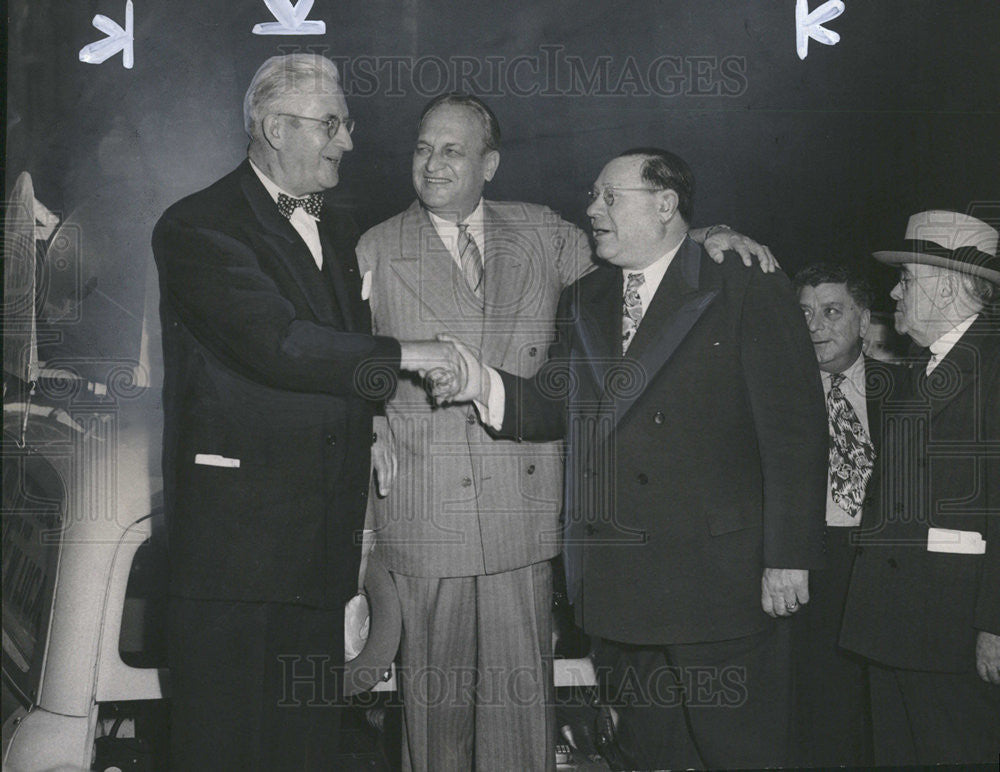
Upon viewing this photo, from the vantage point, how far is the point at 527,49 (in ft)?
9.56

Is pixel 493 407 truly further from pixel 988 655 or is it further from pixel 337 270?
pixel 988 655

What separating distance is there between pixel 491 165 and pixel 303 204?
0.52 m

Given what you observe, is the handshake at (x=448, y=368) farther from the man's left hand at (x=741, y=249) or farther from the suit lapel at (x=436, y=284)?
the man's left hand at (x=741, y=249)

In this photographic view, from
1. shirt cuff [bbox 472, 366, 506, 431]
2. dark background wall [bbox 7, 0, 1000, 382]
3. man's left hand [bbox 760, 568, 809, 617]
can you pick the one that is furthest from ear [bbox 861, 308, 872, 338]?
shirt cuff [bbox 472, 366, 506, 431]

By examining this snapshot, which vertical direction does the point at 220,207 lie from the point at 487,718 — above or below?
above

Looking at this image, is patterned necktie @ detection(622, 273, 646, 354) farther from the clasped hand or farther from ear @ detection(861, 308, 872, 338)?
ear @ detection(861, 308, 872, 338)

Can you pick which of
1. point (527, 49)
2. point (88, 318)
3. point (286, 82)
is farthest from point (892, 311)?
point (88, 318)

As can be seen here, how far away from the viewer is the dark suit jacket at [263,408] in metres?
2.68

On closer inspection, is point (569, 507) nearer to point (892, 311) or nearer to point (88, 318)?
point (892, 311)

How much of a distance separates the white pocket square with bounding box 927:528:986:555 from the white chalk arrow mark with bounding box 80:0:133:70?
2.58 meters

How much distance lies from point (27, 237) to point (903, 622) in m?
2.63

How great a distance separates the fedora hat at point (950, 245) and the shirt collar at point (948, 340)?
0.16 meters

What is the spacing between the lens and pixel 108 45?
2836mm

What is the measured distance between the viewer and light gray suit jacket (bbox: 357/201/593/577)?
275 centimetres
